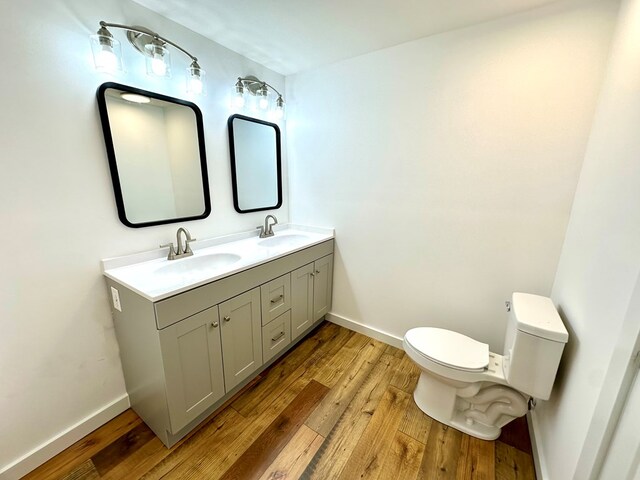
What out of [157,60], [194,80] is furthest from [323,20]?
[157,60]

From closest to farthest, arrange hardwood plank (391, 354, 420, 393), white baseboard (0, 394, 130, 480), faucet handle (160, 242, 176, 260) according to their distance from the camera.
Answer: white baseboard (0, 394, 130, 480), faucet handle (160, 242, 176, 260), hardwood plank (391, 354, 420, 393)

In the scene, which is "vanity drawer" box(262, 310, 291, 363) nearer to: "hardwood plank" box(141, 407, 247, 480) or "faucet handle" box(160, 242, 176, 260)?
"hardwood plank" box(141, 407, 247, 480)

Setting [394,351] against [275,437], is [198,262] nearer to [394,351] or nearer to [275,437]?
[275,437]

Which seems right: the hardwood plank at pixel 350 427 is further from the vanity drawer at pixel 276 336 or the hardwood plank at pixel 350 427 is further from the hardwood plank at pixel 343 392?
the vanity drawer at pixel 276 336

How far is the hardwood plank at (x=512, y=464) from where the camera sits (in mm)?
1246

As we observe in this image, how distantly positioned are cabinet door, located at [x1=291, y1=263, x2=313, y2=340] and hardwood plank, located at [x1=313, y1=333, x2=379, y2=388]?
0.34m

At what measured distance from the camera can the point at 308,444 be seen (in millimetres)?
1379

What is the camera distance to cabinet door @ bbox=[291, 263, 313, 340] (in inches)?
77.6

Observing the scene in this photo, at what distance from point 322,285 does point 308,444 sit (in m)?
1.14

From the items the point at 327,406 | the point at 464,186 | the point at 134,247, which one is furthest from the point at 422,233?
the point at 134,247

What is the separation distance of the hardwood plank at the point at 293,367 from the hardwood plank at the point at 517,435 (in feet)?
3.76

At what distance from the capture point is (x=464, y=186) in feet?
5.55

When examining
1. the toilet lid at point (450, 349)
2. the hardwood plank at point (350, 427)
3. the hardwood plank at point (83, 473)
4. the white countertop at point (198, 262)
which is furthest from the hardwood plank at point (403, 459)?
the hardwood plank at point (83, 473)

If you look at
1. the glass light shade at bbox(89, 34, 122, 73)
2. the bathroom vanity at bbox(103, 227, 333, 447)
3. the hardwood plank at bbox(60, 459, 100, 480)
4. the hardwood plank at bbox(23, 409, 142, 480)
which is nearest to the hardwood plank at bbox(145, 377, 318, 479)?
the bathroom vanity at bbox(103, 227, 333, 447)
